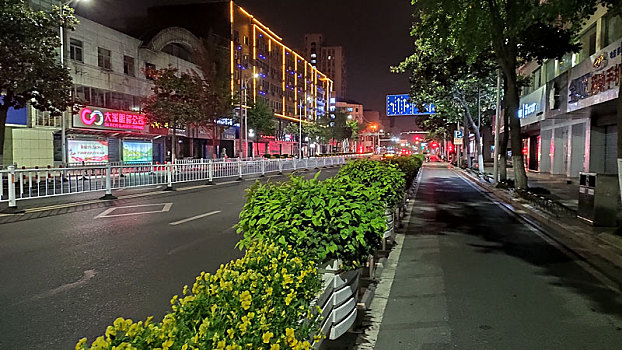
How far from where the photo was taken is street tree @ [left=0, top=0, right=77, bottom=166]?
53.5 feet

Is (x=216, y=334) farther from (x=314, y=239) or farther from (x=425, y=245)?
(x=425, y=245)

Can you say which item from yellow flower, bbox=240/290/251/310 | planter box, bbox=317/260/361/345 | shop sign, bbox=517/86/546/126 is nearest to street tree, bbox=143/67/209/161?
shop sign, bbox=517/86/546/126

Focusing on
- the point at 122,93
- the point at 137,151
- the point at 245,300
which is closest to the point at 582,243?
the point at 245,300

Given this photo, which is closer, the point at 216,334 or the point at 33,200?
the point at 216,334

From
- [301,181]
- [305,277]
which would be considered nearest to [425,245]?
[301,181]

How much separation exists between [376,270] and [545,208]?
860 centimetres

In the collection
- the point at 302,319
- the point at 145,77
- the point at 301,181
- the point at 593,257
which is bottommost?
the point at 593,257

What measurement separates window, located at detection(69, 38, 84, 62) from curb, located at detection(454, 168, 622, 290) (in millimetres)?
Answer: 28903

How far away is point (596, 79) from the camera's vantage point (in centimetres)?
1568

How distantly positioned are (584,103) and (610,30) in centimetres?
457

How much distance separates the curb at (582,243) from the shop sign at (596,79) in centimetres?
496

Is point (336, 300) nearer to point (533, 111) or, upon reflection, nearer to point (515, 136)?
point (515, 136)

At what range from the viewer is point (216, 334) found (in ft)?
6.43

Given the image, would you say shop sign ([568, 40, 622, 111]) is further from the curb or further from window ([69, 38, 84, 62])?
window ([69, 38, 84, 62])
